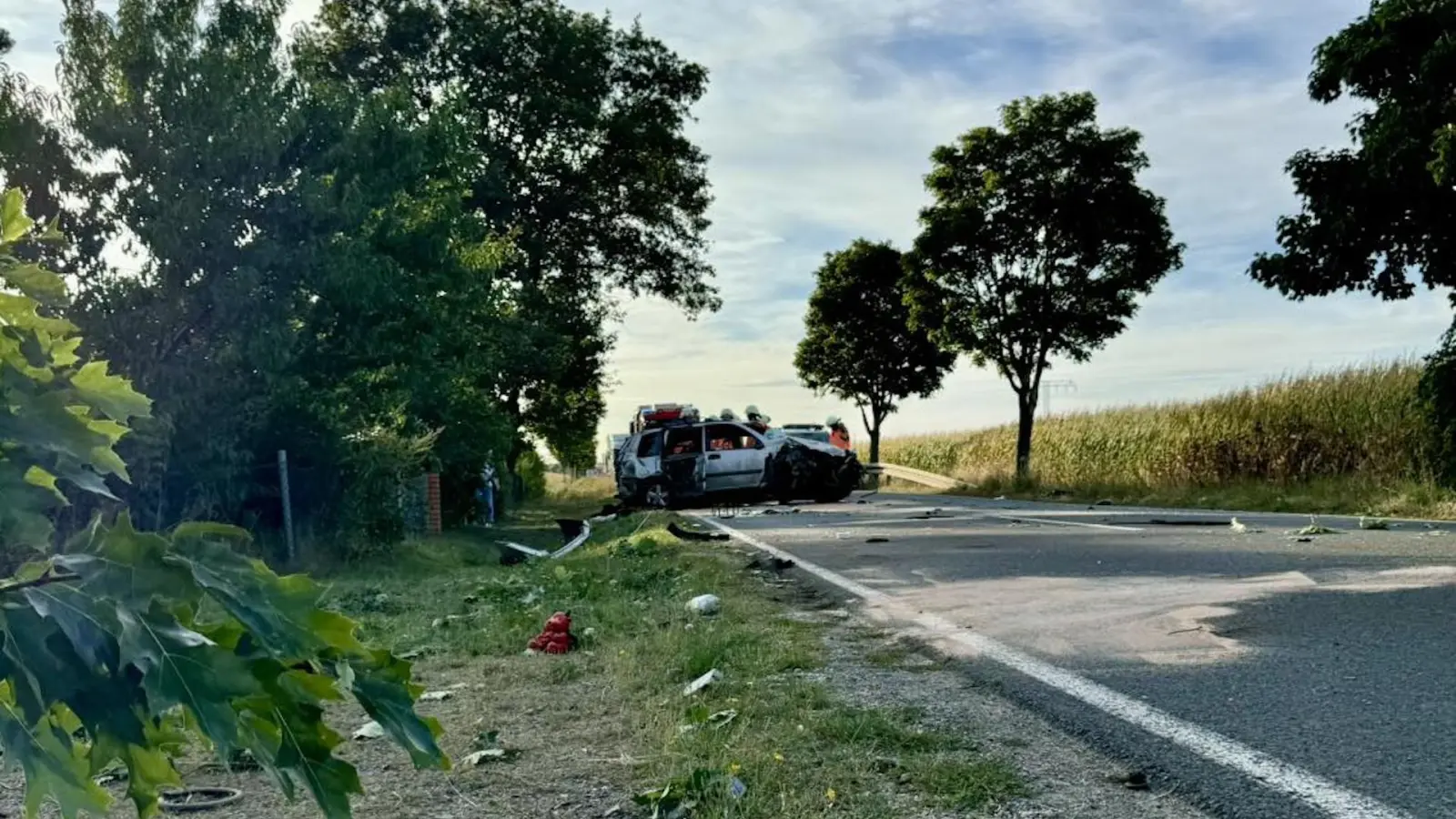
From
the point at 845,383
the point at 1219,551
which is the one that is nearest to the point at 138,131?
the point at 1219,551

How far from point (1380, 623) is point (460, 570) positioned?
9.24 meters

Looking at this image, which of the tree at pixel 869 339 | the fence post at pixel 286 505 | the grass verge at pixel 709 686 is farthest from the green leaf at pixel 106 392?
the tree at pixel 869 339

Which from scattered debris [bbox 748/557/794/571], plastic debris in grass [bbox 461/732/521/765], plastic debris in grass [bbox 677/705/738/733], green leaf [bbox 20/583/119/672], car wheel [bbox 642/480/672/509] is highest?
green leaf [bbox 20/583/119/672]

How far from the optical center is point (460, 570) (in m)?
12.3

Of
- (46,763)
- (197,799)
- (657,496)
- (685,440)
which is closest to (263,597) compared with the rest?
(46,763)

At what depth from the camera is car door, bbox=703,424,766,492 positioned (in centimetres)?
2206

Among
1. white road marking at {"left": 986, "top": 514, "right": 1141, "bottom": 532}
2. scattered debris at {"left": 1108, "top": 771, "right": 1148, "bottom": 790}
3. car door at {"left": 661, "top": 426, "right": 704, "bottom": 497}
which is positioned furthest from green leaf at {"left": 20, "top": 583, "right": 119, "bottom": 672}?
car door at {"left": 661, "top": 426, "right": 704, "bottom": 497}

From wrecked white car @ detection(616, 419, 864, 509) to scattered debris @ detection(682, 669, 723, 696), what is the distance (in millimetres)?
17642

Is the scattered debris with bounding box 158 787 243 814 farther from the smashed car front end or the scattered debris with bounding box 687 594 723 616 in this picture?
the smashed car front end

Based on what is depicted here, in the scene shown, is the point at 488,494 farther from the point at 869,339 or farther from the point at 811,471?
the point at 869,339

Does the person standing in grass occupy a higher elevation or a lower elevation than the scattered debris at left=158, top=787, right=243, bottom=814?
higher

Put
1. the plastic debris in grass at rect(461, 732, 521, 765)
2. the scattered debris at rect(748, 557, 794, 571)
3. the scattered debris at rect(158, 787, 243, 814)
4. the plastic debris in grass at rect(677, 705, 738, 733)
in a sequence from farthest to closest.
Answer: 1. the scattered debris at rect(748, 557, 794, 571)
2. the plastic debris in grass at rect(677, 705, 738, 733)
3. the plastic debris in grass at rect(461, 732, 521, 765)
4. the scattered debris at rect(158, 787, 243, 814)

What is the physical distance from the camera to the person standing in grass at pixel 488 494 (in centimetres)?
2425

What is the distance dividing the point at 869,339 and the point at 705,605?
40971mm
